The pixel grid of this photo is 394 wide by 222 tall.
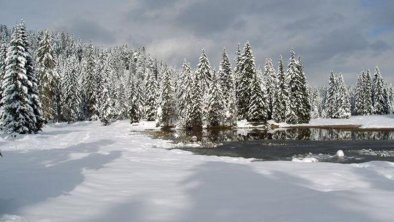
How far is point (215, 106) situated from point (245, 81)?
34.3ft

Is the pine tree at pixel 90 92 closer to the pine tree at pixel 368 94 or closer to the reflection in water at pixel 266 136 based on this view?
the reflection in water at pixel 266 136

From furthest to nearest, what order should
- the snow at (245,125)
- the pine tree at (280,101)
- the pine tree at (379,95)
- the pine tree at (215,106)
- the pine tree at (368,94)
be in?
the pine tree at (368,94)
the pine tree at (379,95)
the pine tree at (280,101)
the snow at (245,125)
the pine tree at (215,106)

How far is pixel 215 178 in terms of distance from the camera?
16.6 meters

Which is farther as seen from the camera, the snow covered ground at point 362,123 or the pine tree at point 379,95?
the pine tree at point 379,95

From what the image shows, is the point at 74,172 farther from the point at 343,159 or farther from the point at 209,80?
the point at 209,80

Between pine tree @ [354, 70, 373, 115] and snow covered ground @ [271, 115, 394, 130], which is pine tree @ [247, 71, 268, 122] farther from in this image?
pine tree @ [354, 70, 373, 115]

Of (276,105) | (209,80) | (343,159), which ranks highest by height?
(209,80)

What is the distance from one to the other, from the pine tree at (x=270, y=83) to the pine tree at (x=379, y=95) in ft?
95.1

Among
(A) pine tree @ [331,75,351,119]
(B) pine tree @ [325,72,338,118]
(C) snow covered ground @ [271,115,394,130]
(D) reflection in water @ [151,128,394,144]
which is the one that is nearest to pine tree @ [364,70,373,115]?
(A) pine tree @ [331,75,351,119]

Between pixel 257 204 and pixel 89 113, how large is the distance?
304ft

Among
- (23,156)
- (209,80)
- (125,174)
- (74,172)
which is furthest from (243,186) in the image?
(209,80)

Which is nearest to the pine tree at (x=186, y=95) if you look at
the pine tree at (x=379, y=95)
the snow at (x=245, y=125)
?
the snow at (x=245, y=125)

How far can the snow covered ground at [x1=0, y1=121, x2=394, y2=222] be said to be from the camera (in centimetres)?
1025

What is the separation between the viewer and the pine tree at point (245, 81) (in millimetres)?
80375
